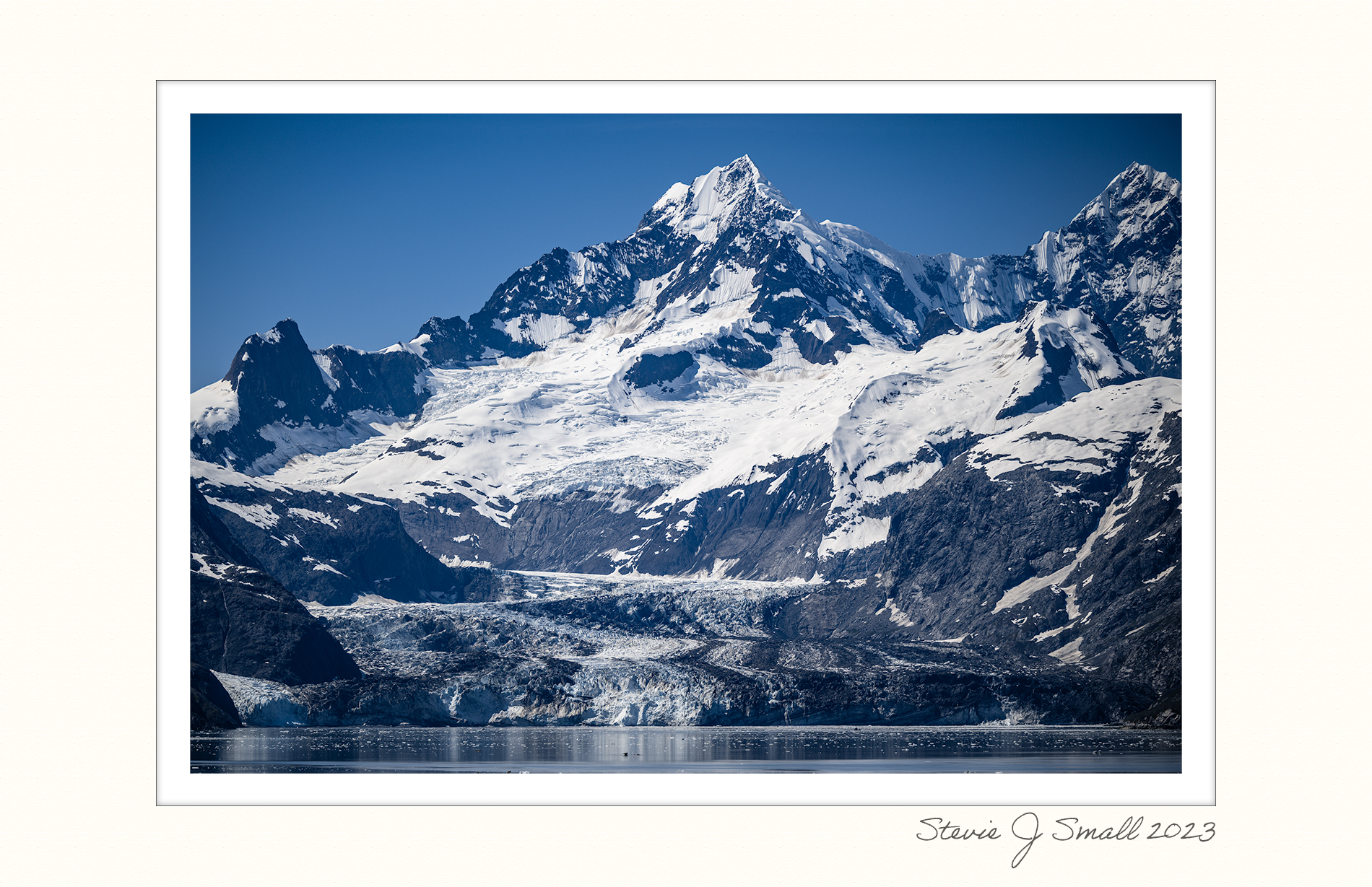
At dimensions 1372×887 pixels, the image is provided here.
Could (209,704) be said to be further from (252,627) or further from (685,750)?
(685,750)

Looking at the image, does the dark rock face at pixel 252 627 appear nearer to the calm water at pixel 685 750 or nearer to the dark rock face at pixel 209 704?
the dark rock face at pixel 209 704

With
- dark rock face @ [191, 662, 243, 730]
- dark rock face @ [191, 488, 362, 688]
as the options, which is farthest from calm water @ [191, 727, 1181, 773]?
dark rock face @ [191, 488, 362, 688]

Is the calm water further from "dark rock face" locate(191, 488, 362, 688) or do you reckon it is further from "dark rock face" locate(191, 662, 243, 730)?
"dark rock face" locate(191, 488, 362, 688)

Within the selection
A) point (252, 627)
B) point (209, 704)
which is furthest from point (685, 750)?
point (252, 627)

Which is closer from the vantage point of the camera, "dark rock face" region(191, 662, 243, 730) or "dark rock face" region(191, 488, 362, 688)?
"dark rock face" region(191, 662, 243, 730)
